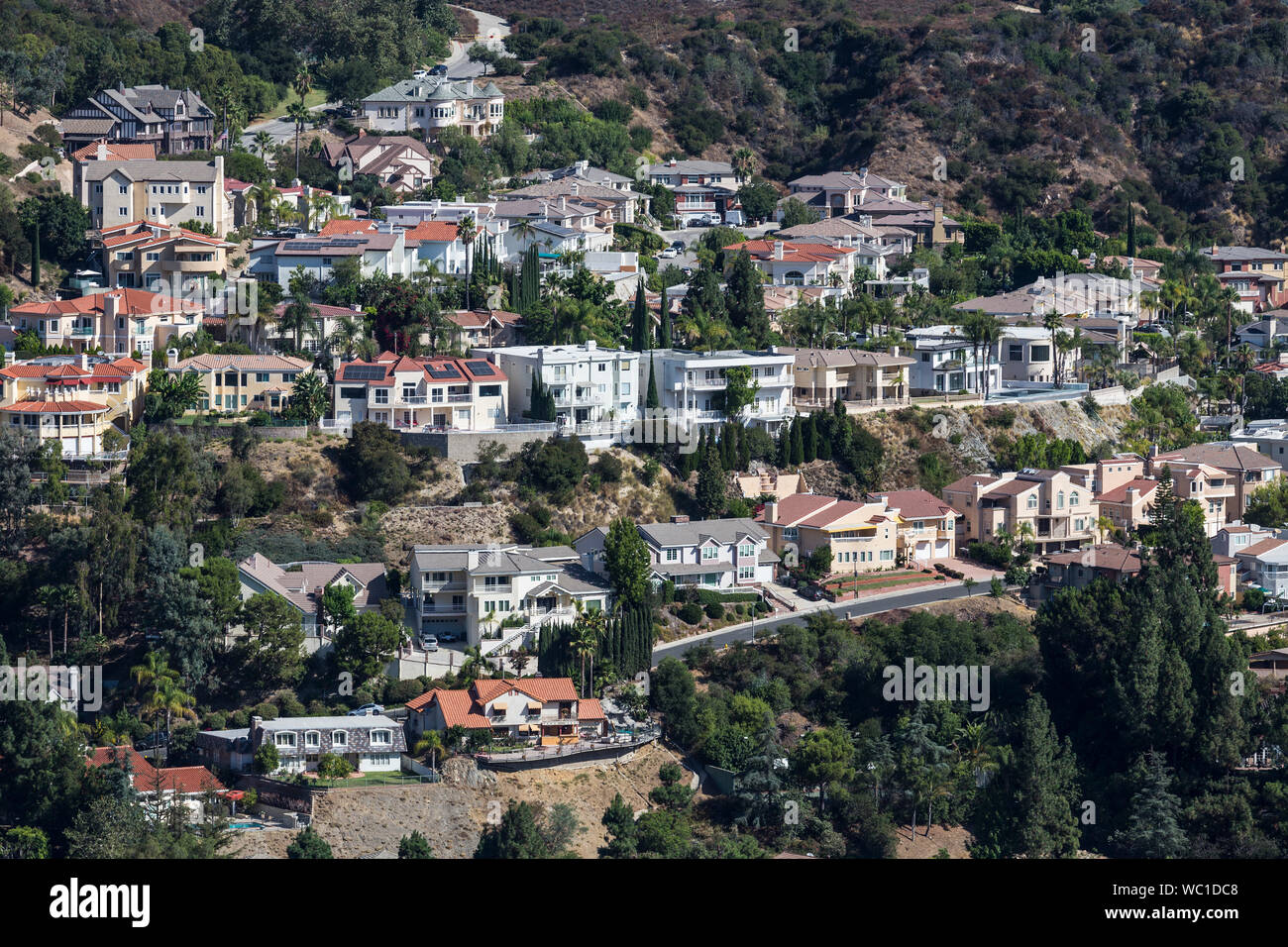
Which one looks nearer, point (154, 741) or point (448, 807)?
point (448, 807)

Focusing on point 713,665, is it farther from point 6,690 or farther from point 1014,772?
point 6,690

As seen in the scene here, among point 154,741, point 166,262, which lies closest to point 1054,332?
point 166,262

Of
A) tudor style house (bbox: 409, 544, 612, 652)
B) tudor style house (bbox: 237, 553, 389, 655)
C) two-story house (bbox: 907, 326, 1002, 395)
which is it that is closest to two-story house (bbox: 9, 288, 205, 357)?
tudor style house (bbox: 237, 553, 389, 655)

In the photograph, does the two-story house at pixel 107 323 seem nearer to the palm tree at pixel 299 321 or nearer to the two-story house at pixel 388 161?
the palm tree at pixel 299 321

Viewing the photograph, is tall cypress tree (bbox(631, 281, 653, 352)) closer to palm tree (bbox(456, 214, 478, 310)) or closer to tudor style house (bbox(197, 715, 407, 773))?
palm tree (bbox(456, 214, 478, 310))

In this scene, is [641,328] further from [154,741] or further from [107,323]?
[154,741]

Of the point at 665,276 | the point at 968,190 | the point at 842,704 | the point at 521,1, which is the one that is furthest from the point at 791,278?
the point at 521,1
